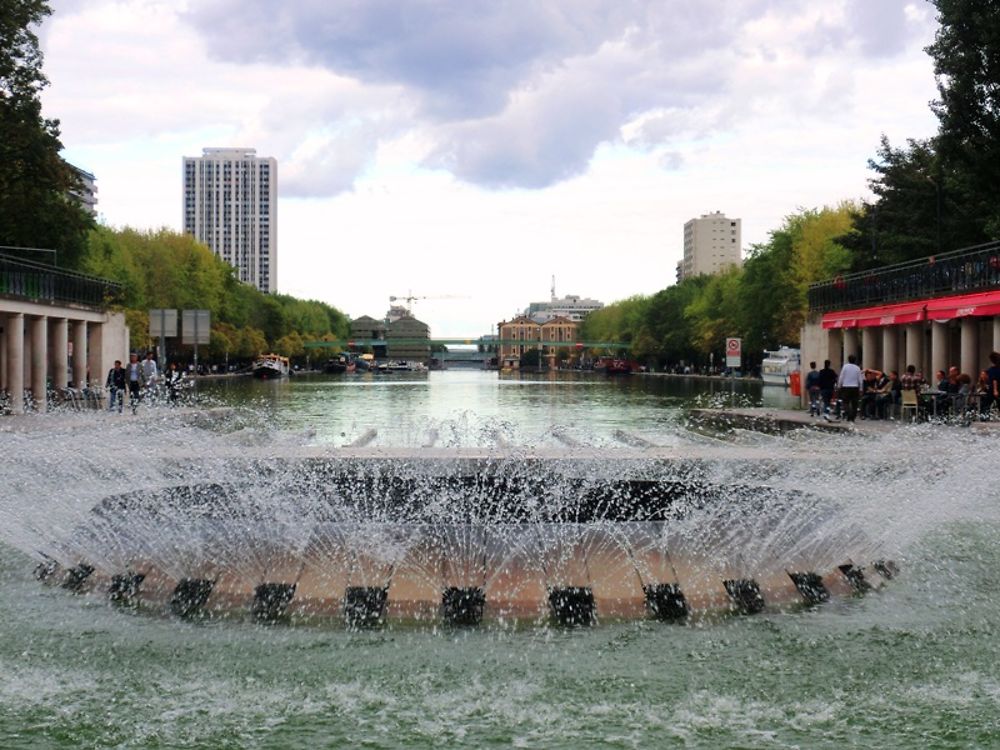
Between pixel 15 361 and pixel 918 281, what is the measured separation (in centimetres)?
2813

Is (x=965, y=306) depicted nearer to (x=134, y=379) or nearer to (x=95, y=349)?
(x=134, y=379)

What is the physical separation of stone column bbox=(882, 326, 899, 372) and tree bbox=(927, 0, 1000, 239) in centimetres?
522

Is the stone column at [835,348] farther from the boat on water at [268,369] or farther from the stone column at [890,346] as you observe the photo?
the boat on water at [268,369]

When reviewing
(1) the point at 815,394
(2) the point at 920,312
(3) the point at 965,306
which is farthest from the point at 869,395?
(2) the point at 920,312

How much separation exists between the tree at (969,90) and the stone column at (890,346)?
522 cm

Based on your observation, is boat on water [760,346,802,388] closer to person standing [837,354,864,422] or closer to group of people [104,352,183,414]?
person standing [837,354,864,422]

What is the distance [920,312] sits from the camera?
35.9 metres

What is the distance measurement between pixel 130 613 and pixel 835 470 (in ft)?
28.7

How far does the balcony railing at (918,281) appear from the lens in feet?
108

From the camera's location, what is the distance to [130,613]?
379 inches

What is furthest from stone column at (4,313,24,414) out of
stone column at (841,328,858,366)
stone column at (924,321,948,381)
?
stone column at (841,328,858,366)

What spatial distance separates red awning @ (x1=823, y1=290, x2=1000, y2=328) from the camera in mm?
31562

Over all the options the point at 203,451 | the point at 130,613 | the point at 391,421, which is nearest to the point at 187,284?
the point at 391,421

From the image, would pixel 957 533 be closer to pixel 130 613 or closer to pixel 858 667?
pixel 858 667
